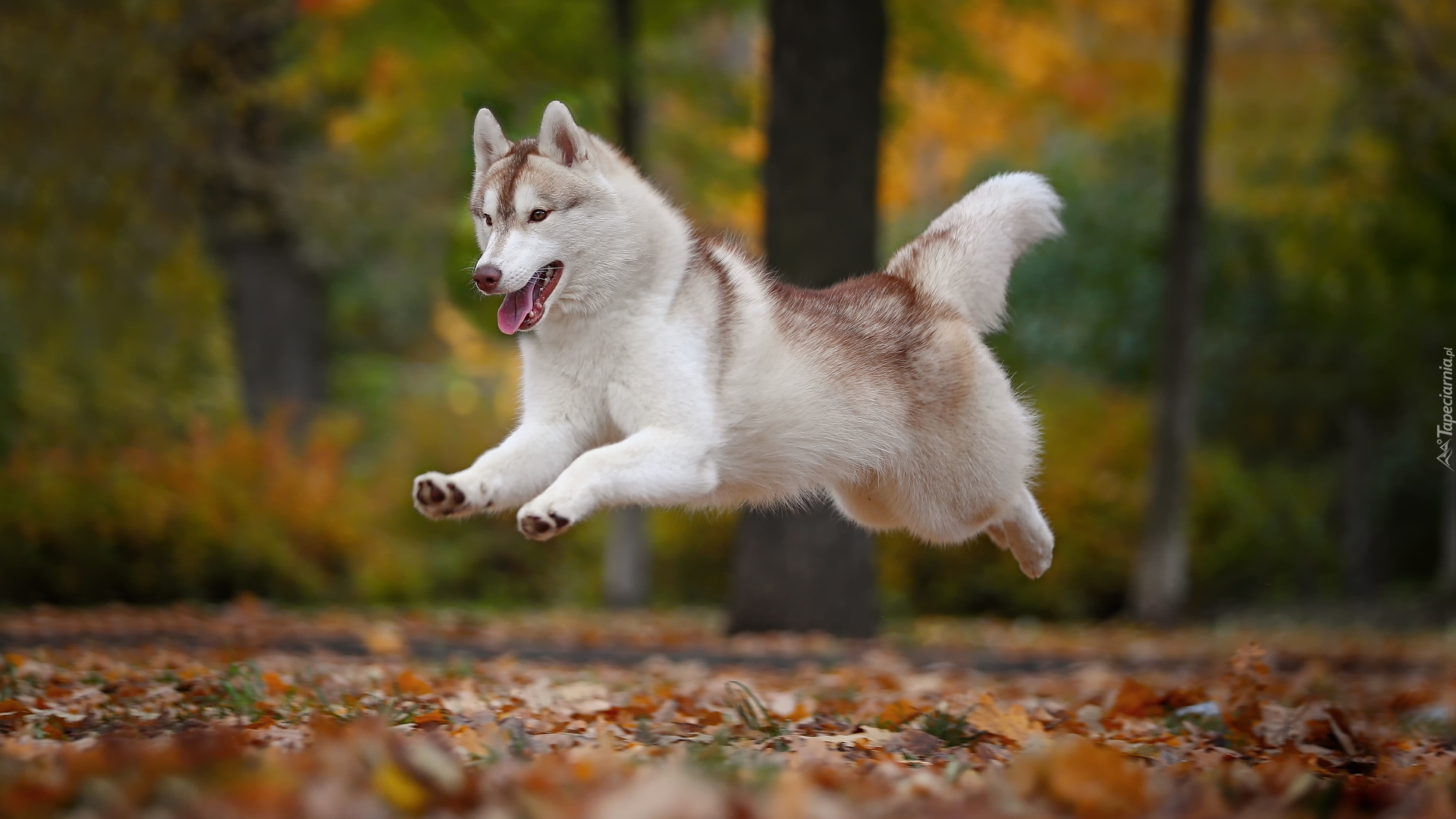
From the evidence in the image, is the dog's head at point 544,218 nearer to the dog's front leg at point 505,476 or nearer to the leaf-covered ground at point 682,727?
the dog's front leg at point 505,476

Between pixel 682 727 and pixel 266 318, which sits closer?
pixel 682 727

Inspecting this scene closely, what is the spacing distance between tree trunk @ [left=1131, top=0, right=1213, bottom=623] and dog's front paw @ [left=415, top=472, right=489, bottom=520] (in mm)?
9766

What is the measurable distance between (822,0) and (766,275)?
4.44 metres

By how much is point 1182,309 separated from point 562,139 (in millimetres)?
9485

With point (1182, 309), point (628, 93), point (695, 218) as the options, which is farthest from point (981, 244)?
point (1182, 309)

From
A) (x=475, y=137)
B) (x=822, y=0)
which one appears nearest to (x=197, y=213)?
(x=822, y=0)

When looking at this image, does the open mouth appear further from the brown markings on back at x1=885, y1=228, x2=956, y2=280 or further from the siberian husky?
the brown markings on back at x1=885, y1=228, x2=956, y2=280

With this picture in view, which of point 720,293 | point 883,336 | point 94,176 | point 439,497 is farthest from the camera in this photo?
point 94,176

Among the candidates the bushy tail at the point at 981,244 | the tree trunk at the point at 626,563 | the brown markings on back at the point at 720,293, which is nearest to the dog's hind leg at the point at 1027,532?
the bushy tail at the point at 981,244

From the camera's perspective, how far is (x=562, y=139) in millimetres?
4395

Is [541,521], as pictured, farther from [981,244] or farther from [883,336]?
[981,244]

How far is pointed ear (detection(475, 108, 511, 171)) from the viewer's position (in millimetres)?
4590

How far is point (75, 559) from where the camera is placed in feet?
39.5

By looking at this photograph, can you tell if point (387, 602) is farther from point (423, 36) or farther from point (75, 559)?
point (423, 36)
